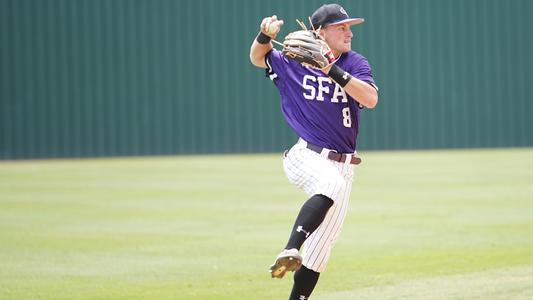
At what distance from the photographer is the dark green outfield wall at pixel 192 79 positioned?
931 inches

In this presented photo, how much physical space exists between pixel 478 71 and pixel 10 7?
11479 mm

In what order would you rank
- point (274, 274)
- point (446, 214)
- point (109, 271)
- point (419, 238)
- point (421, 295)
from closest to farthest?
point (274, 274)
point (421, 295)
point (109, 271)
point (419, 238)
point (446, 214)

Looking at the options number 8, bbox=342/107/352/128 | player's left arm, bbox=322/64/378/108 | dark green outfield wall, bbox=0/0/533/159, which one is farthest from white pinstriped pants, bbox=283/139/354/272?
dark green outfield wall, bbox=0/0/533/159

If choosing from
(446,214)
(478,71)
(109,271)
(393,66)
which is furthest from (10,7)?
(109,271)

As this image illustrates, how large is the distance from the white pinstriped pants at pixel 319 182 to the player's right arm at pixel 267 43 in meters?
0.62

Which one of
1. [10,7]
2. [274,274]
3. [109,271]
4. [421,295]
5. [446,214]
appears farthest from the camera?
[10,7]

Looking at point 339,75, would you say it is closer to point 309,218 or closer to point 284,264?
point 309,218

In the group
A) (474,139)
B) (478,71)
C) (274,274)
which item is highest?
(274,274)

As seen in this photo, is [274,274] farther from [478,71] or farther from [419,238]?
[478,71]

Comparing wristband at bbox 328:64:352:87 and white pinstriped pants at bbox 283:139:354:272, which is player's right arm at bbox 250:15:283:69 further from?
white pinstriped pants at bbox 283:139:354:272

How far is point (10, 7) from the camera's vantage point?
76.7 ft

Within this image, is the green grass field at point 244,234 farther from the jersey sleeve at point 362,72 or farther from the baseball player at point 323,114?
the jersey sleeve at point 362,72

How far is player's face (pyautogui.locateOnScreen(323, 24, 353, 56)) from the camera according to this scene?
231 inches

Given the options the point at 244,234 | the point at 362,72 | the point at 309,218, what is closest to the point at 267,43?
the point at 362,72
